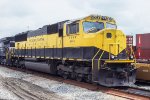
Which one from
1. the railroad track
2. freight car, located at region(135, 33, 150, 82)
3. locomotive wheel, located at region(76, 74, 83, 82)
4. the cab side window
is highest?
the cab side window

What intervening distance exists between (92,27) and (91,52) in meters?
1.60

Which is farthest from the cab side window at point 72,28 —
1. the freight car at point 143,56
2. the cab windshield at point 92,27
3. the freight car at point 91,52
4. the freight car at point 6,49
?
the freight car at point 6,49

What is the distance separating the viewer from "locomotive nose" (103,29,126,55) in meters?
15.2

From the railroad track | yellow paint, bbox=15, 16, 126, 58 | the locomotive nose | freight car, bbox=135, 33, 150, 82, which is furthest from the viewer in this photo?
freight car, bbox=135, 33, 150, 82

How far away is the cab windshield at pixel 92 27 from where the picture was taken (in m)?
15.9

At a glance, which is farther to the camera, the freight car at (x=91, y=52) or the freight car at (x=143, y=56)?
the freight car at (x=143, y=56)

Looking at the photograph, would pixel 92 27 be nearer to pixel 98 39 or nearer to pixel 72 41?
pixel 98 39

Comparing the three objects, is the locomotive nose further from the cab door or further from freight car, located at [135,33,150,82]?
freight car, located at [135,33,150,82]

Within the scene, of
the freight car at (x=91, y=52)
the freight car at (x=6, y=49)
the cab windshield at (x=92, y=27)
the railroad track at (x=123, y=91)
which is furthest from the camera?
the freight car at (x=6, y=49)

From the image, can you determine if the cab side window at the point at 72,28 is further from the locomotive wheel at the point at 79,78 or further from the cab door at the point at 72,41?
the locomotive wheel at the point at 79,78

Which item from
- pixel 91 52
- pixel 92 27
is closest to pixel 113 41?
pixel 91 52

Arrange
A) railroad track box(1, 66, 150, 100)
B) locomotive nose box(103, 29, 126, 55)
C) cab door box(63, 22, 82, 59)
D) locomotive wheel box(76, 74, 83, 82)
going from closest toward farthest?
railroad track box(1, 66, 150, 100), locomotive nose box(103, 29, 126, 55), cab door box(63, 22, 82, 59), locomotive wheel box(76, 74, 83, 82)

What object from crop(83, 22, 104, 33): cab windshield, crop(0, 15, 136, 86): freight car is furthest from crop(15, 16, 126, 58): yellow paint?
crop(83, 22, 104, 33): cab windshield

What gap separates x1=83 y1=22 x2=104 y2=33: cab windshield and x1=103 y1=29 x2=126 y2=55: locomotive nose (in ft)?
2.53
